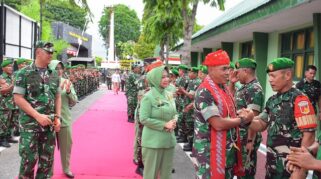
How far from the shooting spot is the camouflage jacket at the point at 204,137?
11.8 ft

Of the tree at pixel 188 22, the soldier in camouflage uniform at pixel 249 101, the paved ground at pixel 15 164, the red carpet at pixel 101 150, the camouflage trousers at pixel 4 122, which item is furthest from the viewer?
the tree at pixel 188 22

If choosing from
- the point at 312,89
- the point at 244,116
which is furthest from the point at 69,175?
the point at 312,89

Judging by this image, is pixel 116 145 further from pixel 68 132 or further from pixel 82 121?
pixel 82 121

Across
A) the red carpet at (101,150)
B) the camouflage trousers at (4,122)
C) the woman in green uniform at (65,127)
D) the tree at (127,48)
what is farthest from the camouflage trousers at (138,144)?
the tree at (127,48)

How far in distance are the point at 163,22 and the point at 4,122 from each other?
34.2 ft

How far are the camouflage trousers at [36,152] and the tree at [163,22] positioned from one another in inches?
424

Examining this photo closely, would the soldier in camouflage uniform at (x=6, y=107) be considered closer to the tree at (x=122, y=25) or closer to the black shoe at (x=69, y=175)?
the black shoe at (x=69, y=175)

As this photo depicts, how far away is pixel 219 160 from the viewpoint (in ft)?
11.7

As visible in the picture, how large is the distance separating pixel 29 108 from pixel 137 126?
8.16ft

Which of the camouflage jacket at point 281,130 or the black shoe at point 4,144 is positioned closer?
the camouflage jacket at point 281,130

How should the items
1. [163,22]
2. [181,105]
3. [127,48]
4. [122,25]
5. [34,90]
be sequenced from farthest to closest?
1. [122,25]
2. [127,48]
3. [163,22]
4. [181,105]
5. [34,90]

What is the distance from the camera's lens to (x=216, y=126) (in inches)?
138

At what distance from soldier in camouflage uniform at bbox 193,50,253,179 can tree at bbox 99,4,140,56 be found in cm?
→ 8301

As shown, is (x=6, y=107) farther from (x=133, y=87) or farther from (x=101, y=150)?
(x=133, y=87)
